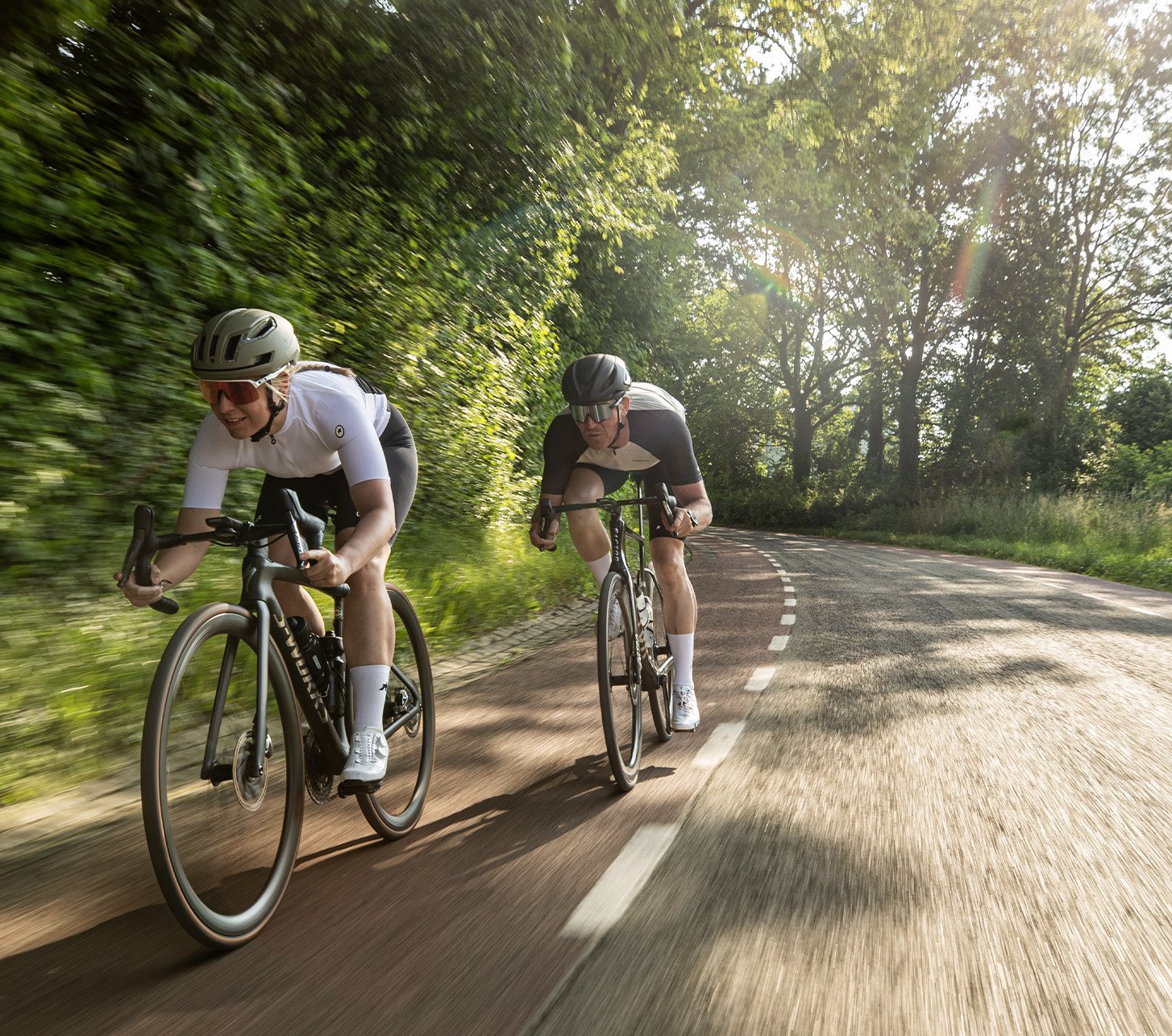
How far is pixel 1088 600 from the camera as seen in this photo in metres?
10.8

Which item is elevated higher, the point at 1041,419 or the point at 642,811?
the point at 1041,419

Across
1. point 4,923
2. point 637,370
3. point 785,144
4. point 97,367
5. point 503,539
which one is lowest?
point 4,923

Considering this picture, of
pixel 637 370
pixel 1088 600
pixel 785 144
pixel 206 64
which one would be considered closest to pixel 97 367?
pixel 206 64

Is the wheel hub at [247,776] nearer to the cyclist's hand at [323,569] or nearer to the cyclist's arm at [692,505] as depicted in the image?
the cyclist's hand at [323,569]

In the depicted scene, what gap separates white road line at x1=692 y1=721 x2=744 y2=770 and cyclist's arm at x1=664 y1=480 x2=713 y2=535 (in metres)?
1.15

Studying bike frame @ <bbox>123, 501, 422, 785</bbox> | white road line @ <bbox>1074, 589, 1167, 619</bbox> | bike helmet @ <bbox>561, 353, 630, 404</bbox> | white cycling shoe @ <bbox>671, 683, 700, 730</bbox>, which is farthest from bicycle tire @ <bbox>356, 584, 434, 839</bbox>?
white road line @ <bbox>1074, 589, 1167, 619</bbox>

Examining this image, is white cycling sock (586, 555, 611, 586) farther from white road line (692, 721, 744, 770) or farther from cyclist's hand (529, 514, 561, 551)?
white road line (692, 721, 744, 770)

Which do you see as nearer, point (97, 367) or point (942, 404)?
point (97, 367)

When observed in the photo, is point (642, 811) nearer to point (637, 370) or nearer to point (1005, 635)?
point (1005, 635)

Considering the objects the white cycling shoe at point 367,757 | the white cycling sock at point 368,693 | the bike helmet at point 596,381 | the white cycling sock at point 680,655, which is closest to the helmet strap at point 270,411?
the white cycling sock at point 368,693

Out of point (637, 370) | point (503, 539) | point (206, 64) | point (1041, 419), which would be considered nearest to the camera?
point (206, 64)

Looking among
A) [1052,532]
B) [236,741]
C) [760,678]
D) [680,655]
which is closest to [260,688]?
[236,741]

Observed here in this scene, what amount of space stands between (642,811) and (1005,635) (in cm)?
556

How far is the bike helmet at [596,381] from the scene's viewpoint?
4.20 meters
